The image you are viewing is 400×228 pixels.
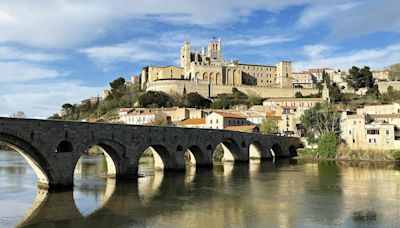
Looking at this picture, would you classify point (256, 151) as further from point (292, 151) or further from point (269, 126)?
point (269, 126)

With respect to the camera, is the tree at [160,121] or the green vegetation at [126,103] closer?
the tree at [160,121]

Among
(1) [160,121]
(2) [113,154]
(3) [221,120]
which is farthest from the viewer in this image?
(1) [160,121]

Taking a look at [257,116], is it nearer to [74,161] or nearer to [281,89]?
[281,89]

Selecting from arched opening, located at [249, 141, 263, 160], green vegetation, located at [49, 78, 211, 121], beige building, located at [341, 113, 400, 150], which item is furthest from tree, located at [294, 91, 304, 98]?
arched opening, located at [249, 141, 263, 160]

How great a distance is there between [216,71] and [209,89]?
7.16 metres

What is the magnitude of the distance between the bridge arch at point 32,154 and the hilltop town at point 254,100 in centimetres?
4162

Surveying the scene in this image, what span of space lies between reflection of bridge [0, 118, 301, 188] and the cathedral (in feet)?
209

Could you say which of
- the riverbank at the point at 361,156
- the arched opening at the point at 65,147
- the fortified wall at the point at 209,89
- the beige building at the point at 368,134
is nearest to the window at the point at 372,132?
the beige building at the point at 368,134

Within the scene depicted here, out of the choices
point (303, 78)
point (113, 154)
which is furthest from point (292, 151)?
point (303, 78)

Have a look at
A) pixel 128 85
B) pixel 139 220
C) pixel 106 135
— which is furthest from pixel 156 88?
pixel 139 220

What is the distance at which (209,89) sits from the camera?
345ft

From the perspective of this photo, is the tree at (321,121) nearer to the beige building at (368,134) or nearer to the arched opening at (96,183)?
the beige building at (368,134)

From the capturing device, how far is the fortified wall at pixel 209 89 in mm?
102062

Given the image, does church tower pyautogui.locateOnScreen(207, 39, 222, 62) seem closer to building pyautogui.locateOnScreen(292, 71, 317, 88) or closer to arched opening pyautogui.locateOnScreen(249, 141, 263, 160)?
building pyautogui.locateOnScreen(292, 71, 317, 88)
